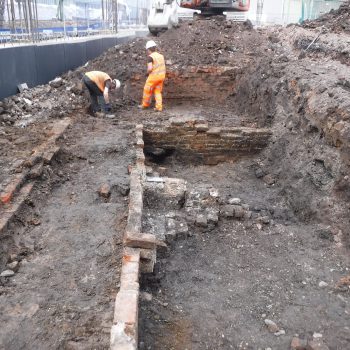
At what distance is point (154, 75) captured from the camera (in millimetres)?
8375

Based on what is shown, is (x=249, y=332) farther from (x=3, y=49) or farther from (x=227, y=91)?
(x=227, y=91)

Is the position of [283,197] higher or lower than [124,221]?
lower

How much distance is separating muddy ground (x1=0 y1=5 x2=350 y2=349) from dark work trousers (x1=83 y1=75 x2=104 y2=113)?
0.86 feet

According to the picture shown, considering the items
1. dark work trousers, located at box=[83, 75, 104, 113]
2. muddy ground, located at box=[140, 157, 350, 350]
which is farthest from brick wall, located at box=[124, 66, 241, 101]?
muddy ground, located at box=[140, 157, 350, 350]

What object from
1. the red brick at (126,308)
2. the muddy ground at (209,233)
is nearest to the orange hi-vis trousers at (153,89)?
the muddy ground at (209,233)

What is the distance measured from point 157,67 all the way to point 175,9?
586 centimetres

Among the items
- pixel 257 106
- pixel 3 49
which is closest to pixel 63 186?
pixel 3 49

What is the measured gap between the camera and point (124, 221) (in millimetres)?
3955

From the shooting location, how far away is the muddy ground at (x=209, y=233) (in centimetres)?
305

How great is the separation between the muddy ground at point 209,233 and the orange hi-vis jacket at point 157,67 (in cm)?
97

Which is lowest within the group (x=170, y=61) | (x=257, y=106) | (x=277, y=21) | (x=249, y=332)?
(x=249, y=332)

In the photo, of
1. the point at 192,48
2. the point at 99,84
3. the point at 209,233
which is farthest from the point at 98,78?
the point at 209,233

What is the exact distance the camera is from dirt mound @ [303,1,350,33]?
9289mm

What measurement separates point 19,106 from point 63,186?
312 centimetres
